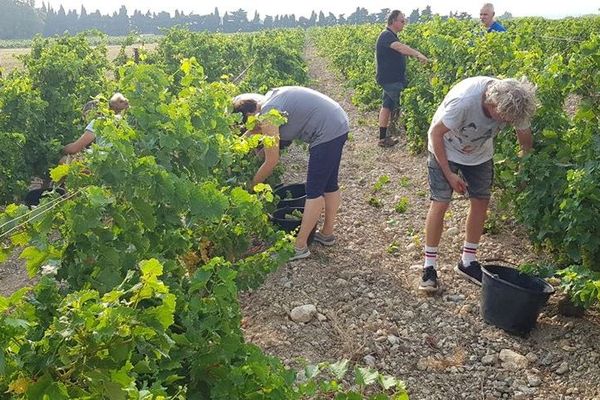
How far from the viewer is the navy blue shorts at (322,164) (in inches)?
182

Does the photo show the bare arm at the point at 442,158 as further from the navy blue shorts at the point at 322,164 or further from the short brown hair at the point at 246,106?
the short brown hair at the point at 246,106

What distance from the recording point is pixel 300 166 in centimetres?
827

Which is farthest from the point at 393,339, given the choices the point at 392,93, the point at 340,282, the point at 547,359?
the point at 392,93

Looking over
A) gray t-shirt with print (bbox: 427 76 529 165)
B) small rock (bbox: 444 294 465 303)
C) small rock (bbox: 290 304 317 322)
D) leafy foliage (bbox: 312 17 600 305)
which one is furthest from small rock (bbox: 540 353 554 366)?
small rock (bbox: 290 304 317 322)

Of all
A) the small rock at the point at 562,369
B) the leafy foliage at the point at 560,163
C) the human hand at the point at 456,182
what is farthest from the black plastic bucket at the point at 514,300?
the human hand at the point at 456,182

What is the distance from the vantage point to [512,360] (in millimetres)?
3770

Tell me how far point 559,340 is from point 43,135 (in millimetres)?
5978

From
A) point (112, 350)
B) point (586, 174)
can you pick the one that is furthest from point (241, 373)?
point (586, 174)

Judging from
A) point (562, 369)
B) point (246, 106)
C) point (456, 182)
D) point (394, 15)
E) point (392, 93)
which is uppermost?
point (394, 15)

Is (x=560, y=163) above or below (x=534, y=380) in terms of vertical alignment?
above

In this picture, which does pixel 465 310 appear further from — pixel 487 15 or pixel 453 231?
pixel 487 15

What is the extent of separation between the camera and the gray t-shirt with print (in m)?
4.01

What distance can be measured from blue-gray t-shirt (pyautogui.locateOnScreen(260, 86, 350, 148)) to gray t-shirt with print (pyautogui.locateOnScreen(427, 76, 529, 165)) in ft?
2.48

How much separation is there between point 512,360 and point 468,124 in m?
1.57
